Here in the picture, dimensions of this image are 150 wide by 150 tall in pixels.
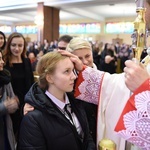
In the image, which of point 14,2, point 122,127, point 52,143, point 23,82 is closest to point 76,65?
point 52,143

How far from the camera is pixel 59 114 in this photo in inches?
55.2

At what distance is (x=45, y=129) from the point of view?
4.50 feet

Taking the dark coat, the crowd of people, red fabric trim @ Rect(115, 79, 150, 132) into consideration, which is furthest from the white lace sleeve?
the dark coat

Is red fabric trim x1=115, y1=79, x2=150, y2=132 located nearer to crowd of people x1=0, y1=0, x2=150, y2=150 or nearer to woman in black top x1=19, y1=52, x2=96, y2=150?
crowd of people x1=0, y1=0, x2=150, y2=150

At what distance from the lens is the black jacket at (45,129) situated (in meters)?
1.35

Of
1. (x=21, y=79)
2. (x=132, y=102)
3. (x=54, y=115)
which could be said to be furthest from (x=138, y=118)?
(x=21, y=79)

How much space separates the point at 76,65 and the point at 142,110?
30.3 inches

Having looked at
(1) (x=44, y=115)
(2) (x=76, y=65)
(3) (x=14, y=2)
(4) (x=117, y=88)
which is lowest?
(1) (x=44, y=115)

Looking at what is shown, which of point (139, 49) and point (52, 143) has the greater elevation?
point (139, 49)

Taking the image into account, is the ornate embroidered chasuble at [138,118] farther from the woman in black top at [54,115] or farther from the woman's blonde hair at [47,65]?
the woman's blonde hair at [47,65]

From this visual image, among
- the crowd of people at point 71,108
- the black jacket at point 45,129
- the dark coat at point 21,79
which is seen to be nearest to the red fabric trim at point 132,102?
the crowd of people at point 71,108

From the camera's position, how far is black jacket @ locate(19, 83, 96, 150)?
1354 mm

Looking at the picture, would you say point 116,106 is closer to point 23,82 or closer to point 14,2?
point 23,82

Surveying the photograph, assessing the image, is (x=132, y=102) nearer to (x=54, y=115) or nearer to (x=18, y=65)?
(x=54, y=115)
